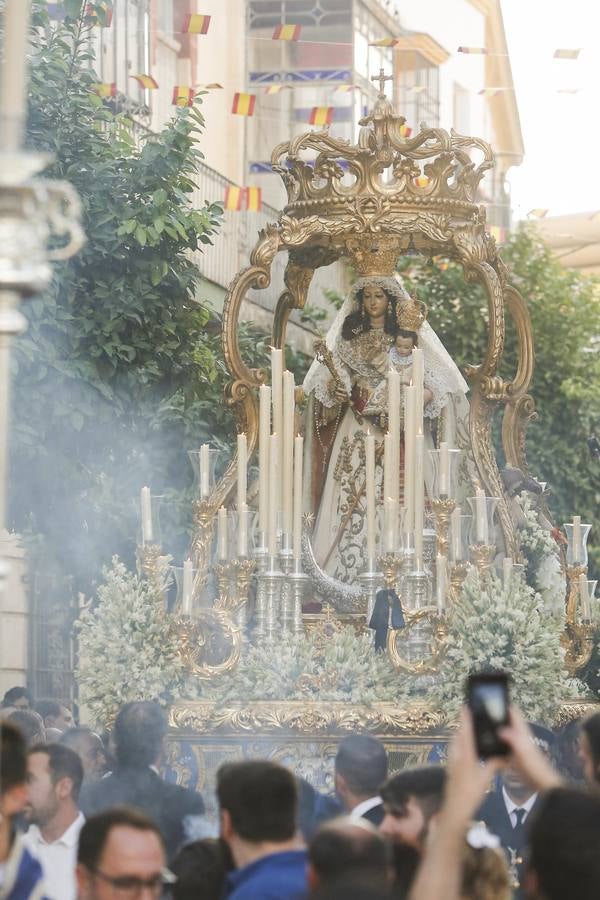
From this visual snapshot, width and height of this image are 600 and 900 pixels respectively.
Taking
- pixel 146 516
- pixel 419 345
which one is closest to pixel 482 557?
pixel 146 516

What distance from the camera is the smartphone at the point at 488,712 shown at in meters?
4.09

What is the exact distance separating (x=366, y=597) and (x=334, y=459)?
3.55 feet

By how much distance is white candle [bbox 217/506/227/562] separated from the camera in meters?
9.94

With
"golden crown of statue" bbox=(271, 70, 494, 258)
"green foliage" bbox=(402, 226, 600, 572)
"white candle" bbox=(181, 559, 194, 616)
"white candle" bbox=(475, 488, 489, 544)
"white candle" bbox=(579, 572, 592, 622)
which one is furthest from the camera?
"green foliage" bbox=(402, 226, 600, 572)

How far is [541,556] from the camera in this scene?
35.9 ft

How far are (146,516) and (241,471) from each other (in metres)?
0.54

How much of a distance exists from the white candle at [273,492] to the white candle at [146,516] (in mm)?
547

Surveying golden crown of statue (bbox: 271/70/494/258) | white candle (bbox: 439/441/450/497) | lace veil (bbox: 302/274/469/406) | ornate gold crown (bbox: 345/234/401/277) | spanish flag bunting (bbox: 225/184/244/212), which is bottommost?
white candle (bbox: 439/441/450/497)

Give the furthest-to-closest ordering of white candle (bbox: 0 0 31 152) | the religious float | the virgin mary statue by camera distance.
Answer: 1. the virgin mary statue
2. the religious float
3. white candle (bbox: 0 0 31 152)

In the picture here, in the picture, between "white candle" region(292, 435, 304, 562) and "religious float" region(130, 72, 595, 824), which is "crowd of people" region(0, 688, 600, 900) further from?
"white candle" region(292, 435, 304, 562)

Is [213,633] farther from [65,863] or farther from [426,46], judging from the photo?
[426,46]

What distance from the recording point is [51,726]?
11.5 m

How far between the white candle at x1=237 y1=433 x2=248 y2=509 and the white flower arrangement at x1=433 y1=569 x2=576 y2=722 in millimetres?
1097

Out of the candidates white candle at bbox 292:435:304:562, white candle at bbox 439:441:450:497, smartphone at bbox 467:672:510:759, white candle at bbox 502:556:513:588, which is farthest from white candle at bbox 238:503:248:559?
smartphone at bbox 467:672:510:759
